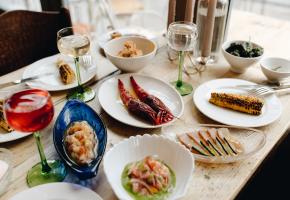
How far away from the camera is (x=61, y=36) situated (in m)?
1.00

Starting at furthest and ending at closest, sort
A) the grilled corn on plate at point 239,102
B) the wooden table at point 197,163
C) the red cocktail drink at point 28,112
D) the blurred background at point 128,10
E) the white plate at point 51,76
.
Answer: the blurred background at point 128,10 → the white plate at point 51,76 → the grilled corn on plate at point 239,102 → the wooden table at point 197,163 → the red cocktail drink at point 28,112

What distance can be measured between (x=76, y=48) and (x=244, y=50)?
25.1 inches

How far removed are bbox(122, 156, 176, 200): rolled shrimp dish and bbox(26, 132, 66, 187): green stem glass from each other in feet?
0.54

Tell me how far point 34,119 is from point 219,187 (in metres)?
0.45

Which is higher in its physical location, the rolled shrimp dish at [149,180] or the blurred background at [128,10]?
the rolled shrimp dish at [149,180]

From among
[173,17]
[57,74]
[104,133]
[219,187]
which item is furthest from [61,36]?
[219,187]

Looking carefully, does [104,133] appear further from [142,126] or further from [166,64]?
[166,64]

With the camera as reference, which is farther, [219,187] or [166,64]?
[166,64]

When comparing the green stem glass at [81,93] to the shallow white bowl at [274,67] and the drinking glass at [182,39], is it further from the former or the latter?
the shallow white bowl at [274,67]

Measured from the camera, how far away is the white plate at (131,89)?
914mm

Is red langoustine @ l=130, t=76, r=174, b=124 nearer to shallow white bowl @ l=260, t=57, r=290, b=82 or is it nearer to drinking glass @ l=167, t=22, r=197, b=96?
drinking glass @ l=167, t=22, r=197, b=96

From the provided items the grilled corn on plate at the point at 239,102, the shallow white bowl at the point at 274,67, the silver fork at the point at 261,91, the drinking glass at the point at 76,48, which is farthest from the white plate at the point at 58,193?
the shallow white bowl at the point at 274,67

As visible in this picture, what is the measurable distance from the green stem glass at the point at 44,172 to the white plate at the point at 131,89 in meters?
0.22

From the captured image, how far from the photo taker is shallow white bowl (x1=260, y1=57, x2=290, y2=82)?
1.10 meters
